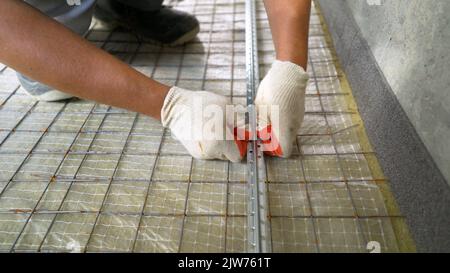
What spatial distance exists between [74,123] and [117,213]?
358mm

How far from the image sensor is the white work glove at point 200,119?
0.72 meters

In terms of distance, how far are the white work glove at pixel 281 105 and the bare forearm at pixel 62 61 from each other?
0.26 metres

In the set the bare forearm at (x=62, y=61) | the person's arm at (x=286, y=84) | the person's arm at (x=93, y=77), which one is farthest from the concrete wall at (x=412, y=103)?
the bare forearm at (x=62, y=61)

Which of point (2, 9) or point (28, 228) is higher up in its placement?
point (2, 9)

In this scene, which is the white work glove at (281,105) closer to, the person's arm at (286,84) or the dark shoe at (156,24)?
the person's arm at (286,84)

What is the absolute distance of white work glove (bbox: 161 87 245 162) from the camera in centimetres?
72

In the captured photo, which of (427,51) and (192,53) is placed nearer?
(427,51)

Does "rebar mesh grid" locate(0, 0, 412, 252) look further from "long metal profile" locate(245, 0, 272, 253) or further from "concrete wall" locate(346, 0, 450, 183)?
"concrete wall" locate(346, 0, 450, 183)

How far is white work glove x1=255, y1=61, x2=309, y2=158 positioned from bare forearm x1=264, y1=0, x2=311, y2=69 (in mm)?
40

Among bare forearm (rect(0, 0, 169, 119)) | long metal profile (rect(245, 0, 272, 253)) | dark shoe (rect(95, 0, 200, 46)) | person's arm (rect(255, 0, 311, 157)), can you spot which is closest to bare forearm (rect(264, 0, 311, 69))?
person's arm (rect(255, 0, 311, 157))

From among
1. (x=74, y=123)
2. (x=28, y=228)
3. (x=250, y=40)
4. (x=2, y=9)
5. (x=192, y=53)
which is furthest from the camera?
(x=192, y=53)

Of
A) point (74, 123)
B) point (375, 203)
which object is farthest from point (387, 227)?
point (74, 123)
